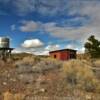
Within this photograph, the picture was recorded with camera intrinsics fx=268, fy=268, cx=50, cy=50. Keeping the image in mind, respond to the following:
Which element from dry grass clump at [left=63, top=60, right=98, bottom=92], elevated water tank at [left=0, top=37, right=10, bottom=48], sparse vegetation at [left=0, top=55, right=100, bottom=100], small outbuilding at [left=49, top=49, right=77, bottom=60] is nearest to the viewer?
sparse vegetation at [left=0, top=55, right=100, bottom=100]

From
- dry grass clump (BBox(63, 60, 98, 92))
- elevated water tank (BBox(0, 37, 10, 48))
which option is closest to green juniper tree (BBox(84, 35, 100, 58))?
elevated water tank (BBox(0, 37, 10, 48))

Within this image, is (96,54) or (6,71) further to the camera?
(96,54)

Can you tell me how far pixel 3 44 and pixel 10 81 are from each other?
1844 centimetres

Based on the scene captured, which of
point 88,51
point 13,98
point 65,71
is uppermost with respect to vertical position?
point 88,51

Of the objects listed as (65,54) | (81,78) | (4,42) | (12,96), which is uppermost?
(4,42)

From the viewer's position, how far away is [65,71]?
768 inches

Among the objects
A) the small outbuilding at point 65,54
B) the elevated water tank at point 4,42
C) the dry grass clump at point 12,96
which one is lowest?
the dry grass clump at point 12,96

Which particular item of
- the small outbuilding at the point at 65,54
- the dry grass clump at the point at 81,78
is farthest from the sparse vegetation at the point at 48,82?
the small outbuilding at the point at 65,54

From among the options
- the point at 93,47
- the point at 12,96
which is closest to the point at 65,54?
Result: the point at 93,47

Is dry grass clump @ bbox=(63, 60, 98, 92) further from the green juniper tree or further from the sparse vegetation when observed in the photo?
the green juniper tree

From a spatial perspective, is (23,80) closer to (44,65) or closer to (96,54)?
(44,65)

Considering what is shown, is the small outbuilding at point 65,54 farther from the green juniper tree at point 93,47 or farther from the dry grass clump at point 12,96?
the dry grass clump at point 12,96

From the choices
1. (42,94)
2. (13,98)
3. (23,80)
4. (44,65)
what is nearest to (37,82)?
(23,80)

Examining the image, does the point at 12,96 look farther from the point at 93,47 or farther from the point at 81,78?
the point at 93,47
